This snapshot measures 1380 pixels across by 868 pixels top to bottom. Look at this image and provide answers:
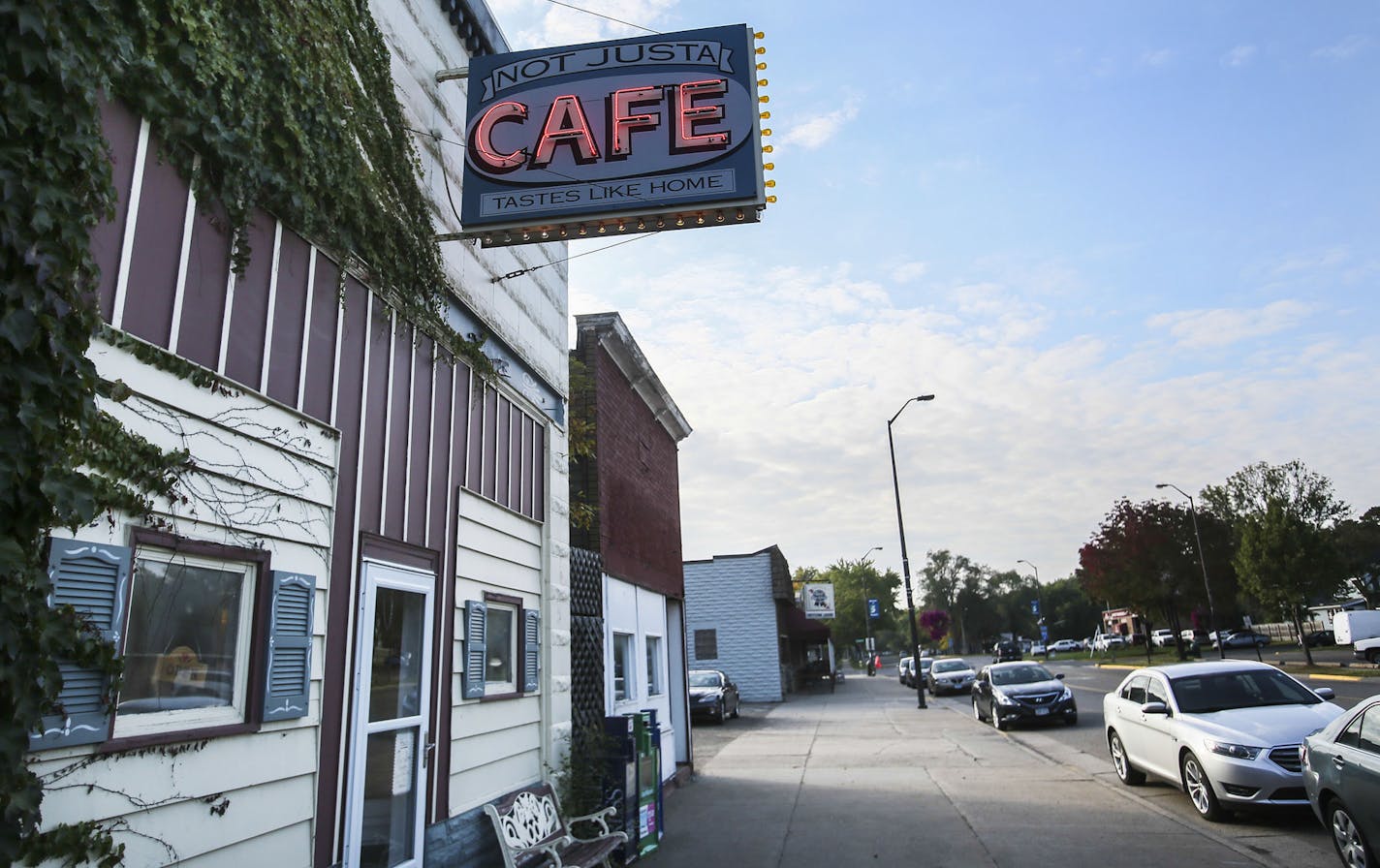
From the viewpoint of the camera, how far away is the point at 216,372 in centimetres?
394

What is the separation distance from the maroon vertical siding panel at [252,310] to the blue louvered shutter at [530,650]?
12.8ft

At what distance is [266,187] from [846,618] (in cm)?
8911

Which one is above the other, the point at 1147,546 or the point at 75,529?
the point at 1147,546

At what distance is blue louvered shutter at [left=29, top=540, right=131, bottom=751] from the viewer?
118 inches

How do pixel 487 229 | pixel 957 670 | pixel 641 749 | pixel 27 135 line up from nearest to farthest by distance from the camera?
1. pixel 27 135
2. pixel 487 229
3. pixel 641 749
4. pixel 957 670

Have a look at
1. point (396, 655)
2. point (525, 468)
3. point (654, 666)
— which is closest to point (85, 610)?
point (396, 655)

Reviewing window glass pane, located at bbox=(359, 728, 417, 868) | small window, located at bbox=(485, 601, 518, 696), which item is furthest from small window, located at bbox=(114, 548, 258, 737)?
small window, located at bbox=(485, 601, 518, 696)

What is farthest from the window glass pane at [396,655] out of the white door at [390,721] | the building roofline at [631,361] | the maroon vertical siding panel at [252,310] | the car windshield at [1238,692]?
the car windshield at [1238,692]

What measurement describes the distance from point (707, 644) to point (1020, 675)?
15494 millimetres

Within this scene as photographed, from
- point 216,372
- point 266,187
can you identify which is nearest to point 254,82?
point 266,187

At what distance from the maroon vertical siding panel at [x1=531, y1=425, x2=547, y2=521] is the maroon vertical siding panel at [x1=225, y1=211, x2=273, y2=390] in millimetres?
4055

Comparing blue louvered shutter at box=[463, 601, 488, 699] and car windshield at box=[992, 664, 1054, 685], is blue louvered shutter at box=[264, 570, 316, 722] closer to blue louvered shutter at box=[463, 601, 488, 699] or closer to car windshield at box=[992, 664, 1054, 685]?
blue louvered shutter at box=[463, 601, 488, 699]

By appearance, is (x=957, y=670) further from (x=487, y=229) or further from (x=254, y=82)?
(x=254, y=82)

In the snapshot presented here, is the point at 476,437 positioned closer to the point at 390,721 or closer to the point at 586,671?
the point at 390,721
